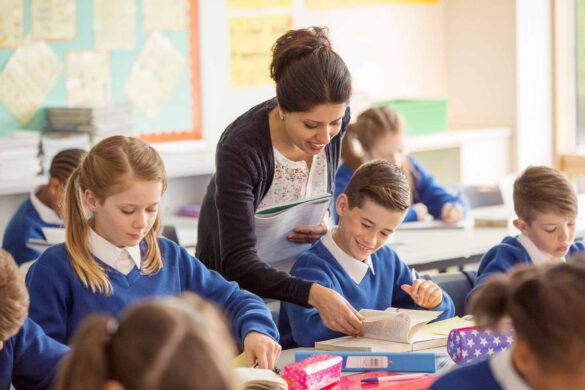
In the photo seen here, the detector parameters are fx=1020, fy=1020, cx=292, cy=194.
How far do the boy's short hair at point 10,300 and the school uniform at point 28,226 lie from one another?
1.78m

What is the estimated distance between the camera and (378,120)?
4230 mm

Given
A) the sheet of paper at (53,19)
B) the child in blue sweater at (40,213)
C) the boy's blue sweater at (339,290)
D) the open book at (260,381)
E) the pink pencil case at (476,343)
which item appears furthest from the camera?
the sheet of paper at (53,19)

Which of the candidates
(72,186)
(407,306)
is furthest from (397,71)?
(72,186)

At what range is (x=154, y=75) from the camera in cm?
465

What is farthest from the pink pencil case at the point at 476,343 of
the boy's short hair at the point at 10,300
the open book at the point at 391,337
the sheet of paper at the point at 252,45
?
the sheet of paper at the point at 252,45

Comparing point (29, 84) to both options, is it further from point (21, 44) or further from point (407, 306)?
point (407, 306)

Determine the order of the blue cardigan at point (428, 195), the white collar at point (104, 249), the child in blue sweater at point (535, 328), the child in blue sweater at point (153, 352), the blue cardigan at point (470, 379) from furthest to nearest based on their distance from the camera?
the blue cardigan at point (428, 195)
the white collar at point (104, 249)
the blue cardigan at point (470, 379)
the child in blue sweater at point (535, 328)
the child in blue sweater at point (153, 352)

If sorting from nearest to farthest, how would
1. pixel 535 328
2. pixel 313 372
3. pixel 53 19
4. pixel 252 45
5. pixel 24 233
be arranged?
pixel 535 328
pixel 313 372
pixel 24 233
pixel 53 19
pixel 252 45

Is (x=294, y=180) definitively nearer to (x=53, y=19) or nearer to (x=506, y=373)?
(x=506, y=373)

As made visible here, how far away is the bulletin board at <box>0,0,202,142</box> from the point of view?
423cm

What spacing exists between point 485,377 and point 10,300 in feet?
2.61

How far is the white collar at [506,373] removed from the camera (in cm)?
142

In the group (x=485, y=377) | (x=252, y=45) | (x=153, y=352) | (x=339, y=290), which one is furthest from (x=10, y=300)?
(x=252, y=45)

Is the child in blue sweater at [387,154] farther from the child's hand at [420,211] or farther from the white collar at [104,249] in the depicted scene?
the white collar at [104,249]
